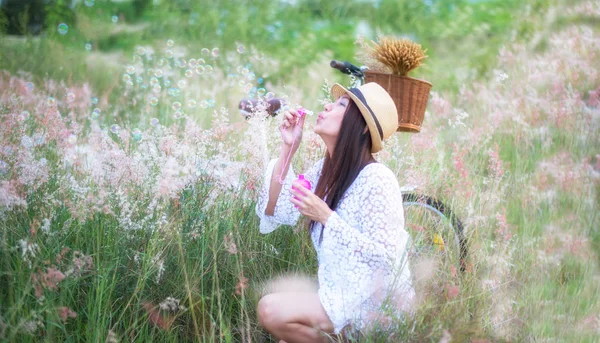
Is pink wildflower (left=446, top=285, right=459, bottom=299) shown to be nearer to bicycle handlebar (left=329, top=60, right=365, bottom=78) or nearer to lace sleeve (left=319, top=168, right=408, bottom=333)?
lace sleeve (left=319, top=168, right=408, bottom=333)

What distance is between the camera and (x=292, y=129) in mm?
3412

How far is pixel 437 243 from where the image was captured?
12.6ft

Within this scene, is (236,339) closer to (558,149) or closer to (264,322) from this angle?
(264,322)

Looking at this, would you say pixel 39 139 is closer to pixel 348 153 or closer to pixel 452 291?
pixel 348 153

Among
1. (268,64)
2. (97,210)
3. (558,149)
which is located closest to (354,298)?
(97,210)

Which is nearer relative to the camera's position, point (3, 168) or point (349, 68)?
point (3, 168)

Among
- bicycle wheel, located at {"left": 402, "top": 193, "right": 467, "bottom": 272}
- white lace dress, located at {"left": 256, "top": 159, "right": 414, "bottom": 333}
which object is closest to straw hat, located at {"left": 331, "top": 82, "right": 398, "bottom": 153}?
white lace dress, located at {"left": 256, "top": 159, "right": 414, "bottom": 333}

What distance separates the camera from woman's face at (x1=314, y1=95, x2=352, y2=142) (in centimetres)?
318

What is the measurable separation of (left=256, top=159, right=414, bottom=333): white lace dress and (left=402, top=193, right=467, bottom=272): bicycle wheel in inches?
31.4

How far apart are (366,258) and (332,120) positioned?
0.70 metres

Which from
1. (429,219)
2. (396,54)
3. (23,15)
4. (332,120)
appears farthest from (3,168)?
(23,15)

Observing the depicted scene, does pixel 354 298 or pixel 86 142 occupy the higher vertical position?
pixel 86 142

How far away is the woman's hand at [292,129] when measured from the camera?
3359mm

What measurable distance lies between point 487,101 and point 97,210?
461 centimetres
